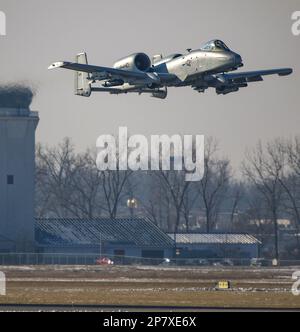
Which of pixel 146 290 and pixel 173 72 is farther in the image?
pixel 173 72

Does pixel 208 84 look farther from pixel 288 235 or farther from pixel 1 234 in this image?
pixel 288 235

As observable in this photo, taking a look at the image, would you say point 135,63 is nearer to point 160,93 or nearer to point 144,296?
point 160,93

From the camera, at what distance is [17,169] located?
10344 centimetres

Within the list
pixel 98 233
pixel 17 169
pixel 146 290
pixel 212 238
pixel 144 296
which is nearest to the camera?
pixel 144 296

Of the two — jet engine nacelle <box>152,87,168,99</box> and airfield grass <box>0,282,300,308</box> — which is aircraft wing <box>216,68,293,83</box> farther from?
airfield grass <box>0,282,300,308</box>

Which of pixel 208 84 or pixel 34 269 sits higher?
pixel 208 84

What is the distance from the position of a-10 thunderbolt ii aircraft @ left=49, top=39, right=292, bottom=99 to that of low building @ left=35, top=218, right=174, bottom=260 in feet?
125

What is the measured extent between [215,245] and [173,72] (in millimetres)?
52268

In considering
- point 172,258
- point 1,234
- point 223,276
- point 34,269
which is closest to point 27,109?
point 1,234

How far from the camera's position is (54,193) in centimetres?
15225

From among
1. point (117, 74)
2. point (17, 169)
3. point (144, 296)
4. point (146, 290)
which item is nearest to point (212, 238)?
point (17, 169)

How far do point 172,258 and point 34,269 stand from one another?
26129mm

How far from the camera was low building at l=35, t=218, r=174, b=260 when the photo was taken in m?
103

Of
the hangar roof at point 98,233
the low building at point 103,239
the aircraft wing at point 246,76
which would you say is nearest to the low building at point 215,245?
the low building at point 103,239
